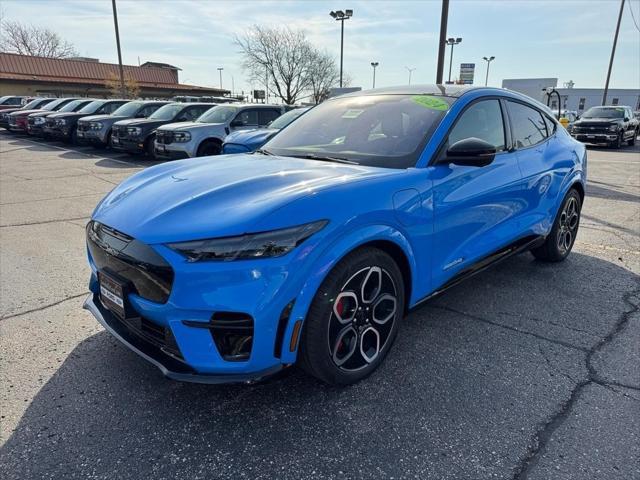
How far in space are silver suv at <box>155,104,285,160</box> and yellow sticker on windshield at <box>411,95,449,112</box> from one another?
27.3ft

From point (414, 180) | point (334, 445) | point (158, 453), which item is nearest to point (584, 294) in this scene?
point (414, 180)

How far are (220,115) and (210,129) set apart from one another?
828 millimetres

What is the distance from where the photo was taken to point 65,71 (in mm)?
45406

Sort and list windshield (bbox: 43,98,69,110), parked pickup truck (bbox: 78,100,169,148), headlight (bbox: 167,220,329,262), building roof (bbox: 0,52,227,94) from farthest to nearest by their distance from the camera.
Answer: building roof (bbox: 0,52,227,94) < windshield (bbox: 43,98,69,110) < parked pickup truck (bbox: 78,100,169,148) < headlight (bbox: 167,220,329,262)

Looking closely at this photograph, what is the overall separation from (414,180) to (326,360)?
116cm

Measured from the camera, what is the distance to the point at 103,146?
1556 cm

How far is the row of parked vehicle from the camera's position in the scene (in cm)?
1016

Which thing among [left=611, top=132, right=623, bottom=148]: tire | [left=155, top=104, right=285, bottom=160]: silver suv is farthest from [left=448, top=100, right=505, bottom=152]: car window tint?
[left=611, top=132, right=623, bottom=148]: tire

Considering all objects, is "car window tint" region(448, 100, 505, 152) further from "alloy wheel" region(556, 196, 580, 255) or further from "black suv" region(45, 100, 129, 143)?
"black suv" region(45, 100, 129, 143)

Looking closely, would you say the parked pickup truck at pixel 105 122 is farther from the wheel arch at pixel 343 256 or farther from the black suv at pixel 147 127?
the wheel arch at pixel 343 256

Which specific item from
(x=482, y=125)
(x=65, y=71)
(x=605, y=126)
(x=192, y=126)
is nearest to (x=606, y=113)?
(x=605, y=126)

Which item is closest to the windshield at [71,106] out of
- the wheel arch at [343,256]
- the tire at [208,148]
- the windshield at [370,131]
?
the tire at [208,148]

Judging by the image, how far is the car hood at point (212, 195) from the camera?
2.09 m

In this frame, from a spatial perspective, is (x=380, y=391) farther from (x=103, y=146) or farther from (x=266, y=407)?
(x=103, y=146)
